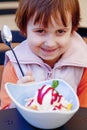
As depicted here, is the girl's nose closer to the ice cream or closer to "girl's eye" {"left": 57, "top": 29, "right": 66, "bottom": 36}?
"girl's eye" {"left": 57, "top": 29, "right": 66, "bottom": 36}

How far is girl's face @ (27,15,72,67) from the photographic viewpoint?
34.4 inches

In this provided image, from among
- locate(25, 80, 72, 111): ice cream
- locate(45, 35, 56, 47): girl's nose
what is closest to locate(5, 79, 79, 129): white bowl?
locate(25, 80, 72, 111): ice cream

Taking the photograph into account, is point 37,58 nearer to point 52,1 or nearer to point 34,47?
point 34,47

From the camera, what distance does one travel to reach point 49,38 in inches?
34.5

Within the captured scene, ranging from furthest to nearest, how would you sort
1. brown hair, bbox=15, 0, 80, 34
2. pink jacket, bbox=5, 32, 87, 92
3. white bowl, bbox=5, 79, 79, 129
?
pink jacket, bbox=5, 32, 87, 92
brown hair, bbox=15, 0, 80, 34
white bowl, bbox=5, 79, 79, 129

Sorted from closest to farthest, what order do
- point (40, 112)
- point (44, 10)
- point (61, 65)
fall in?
point (40, 112) → point (44, 10) → point (61, 65)

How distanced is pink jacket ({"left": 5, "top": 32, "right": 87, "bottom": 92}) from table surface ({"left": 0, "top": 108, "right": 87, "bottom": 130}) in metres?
0.27

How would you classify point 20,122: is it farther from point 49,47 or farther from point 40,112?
point 49,47

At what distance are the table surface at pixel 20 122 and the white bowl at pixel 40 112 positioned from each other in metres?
0.03

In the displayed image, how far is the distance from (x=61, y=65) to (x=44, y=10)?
21 centimetres

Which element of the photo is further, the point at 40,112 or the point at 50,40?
the point at 50,40

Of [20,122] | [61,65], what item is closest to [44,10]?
[61,65]

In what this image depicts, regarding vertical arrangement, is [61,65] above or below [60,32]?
below

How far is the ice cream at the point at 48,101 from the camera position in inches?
26.8
